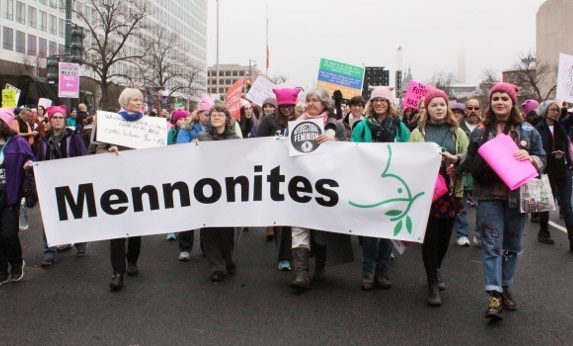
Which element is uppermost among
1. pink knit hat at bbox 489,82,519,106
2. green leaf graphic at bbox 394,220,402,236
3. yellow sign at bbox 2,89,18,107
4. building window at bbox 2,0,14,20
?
building window at bbox 2,0,14,20

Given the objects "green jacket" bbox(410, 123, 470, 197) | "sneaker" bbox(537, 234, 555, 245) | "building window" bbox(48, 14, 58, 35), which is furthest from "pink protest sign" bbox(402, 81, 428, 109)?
"building window" bbox(48, 14, 58, 35)

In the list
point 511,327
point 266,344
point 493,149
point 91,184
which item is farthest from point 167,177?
point 511,327

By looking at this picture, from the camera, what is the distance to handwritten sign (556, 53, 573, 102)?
6.94 m

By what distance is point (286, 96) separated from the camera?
619cm

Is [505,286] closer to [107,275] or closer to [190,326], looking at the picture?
[190,326]

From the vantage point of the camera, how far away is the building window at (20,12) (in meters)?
61.6

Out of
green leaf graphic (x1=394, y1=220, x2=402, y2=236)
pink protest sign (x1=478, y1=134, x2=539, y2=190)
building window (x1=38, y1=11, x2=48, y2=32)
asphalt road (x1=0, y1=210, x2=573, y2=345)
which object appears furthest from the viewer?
building window (x1=38, y1=11, x2=48, y2=32)

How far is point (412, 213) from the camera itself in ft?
16.6

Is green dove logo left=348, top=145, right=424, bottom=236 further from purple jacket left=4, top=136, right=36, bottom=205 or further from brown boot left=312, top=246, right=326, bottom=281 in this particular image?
purple jacket left=4, top=136, right=36, bottom=205

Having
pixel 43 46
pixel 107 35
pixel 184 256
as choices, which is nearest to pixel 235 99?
pixel 184 256

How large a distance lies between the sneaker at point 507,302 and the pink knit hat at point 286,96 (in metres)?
2.84

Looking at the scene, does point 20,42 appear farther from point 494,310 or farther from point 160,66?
point 494,310

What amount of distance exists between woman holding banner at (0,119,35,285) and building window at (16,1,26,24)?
6346cm

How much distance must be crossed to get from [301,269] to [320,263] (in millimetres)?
468
